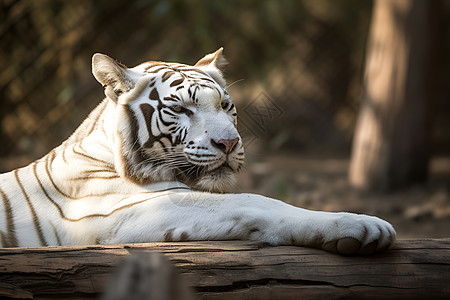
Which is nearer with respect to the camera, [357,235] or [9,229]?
[357,235]

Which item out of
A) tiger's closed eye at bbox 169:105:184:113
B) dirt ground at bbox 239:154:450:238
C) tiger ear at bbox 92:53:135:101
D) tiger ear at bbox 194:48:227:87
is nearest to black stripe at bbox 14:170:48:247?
tiger ear at bbox 92:53:135:101

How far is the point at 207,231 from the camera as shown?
5.57ft

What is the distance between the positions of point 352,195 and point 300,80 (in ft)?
9.88

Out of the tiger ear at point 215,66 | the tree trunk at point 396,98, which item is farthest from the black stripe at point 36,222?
the tree trunk at point 396,98

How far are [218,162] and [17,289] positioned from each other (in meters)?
0.72

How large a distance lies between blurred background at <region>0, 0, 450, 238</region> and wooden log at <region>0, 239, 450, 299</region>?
2.76 ft

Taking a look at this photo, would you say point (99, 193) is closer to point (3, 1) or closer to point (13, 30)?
point (3, 1)

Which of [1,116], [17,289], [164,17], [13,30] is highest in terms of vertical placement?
[164,17]

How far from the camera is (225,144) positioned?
70.6 inches

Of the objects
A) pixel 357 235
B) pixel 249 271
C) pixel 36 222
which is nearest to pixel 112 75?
pixel 36 222

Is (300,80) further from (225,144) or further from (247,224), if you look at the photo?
(247,224)

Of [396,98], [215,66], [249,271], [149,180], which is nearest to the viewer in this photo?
[249,271]

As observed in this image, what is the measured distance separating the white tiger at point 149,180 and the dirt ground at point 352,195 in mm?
1405


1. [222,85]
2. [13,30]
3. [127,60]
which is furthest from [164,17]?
[222,85]
